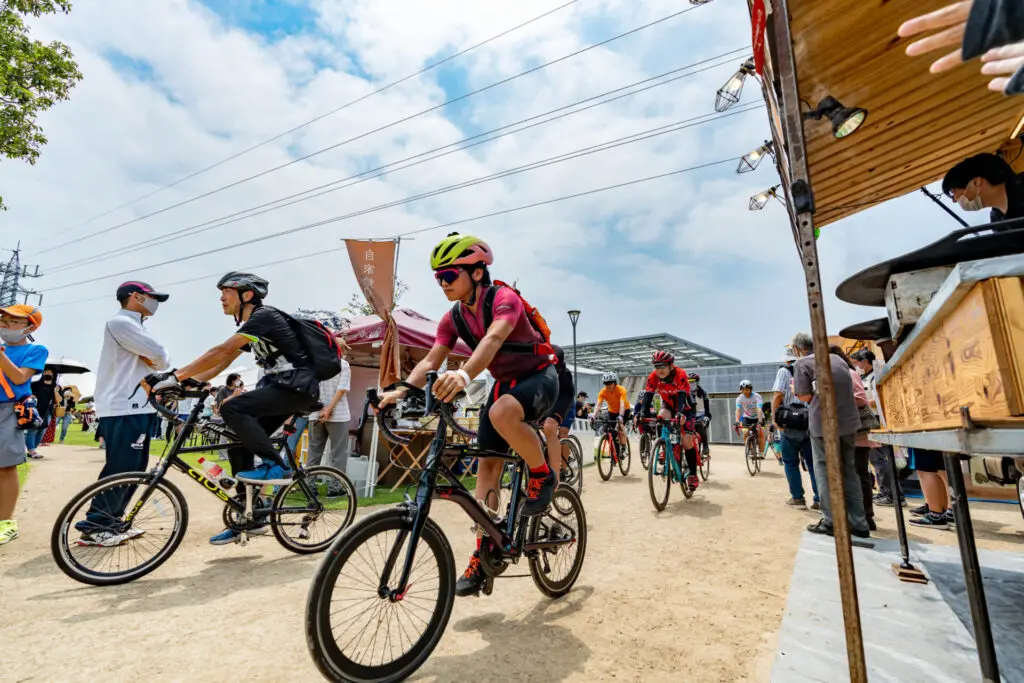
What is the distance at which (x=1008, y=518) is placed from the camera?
5.67m

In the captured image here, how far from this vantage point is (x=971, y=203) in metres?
2.56

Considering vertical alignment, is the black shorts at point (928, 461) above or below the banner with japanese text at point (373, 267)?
below

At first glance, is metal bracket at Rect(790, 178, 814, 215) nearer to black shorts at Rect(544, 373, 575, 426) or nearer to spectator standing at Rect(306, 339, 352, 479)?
black shorts at Rect(544, 373, 575, 426)

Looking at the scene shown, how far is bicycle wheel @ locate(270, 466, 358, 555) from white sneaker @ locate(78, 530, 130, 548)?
1.00 meters

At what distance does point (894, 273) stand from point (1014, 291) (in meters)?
0.78

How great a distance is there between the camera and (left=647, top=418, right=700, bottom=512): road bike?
6.00 metres

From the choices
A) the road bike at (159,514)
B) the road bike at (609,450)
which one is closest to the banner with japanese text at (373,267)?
the road bike at (609,450)

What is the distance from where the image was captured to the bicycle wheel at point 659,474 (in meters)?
5.95

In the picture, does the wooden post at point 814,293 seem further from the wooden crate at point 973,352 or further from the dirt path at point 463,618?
the dirt path at point 463,618

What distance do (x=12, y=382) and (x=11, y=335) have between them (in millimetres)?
553

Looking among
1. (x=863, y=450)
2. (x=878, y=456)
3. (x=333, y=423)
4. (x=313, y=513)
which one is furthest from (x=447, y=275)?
(x=878, y=456)

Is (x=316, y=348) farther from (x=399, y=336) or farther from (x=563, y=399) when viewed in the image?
(x=399, y=336)

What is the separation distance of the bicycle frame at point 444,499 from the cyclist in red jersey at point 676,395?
178 inches

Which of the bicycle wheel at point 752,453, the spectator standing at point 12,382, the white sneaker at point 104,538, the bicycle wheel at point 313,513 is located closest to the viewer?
the white sneaker at point 104,538
